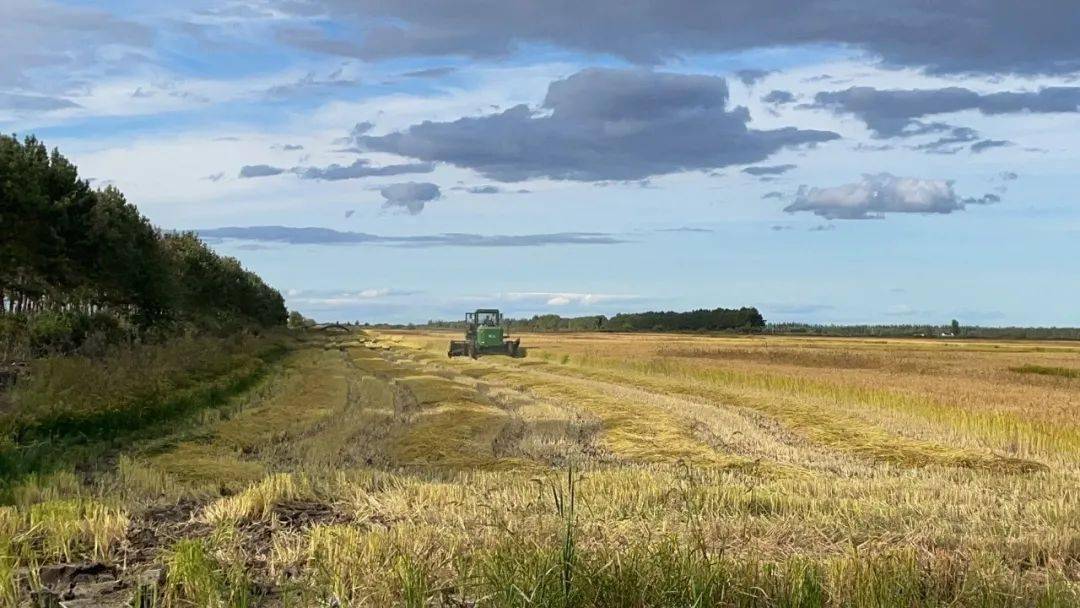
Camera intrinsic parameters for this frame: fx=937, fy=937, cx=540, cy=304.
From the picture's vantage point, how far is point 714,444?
60.4 ft

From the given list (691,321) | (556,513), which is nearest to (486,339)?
(556,513)

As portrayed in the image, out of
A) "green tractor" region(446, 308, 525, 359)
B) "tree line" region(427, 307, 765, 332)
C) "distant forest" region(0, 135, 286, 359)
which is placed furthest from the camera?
"tree line" region(427, 307, 765, 332)

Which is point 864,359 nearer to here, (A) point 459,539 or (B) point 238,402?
(B) point 238,402

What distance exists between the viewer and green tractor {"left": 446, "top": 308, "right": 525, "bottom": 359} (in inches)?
2194

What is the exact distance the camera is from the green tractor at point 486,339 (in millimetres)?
55719

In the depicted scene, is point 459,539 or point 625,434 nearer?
point 459,539

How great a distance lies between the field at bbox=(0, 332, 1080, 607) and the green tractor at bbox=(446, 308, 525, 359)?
108 ft

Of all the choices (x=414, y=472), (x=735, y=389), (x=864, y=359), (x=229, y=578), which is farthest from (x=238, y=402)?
(x=864, y=359)

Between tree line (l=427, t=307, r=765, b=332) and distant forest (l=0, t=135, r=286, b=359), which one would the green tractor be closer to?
distant forest (l=0, t=135, r=286, b=359)

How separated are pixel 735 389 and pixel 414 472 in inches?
798

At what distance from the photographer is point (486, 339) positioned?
55750 mm

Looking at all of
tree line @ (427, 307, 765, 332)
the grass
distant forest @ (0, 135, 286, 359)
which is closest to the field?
distant forest @ (0, 135, 286, 359)

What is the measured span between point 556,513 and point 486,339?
4713 centimetres

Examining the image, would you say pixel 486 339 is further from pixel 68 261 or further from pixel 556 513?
pixel 556 513
